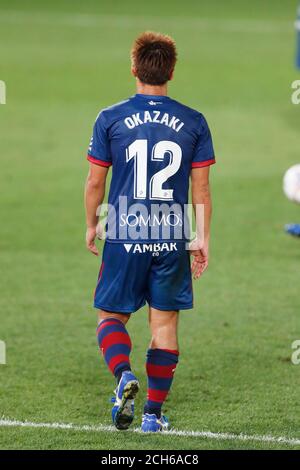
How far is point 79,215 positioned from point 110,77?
9.82 m

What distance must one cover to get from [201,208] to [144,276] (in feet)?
1.52

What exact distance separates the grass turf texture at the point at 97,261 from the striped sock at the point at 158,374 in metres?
Answer: 0.21

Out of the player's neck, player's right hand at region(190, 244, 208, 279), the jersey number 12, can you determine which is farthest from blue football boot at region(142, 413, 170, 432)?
the player's neck

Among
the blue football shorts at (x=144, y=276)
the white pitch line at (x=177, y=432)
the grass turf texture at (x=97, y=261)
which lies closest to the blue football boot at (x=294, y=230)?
the grass turf texture at (x=97, y=261)

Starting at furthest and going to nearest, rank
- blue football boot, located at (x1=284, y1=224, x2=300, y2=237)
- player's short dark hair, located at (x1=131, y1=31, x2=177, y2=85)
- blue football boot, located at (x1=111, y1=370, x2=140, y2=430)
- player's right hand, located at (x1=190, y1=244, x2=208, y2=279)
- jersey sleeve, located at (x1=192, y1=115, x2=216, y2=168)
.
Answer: blue football boot, located at (x1=284, y1=224, x2=300, y2=237) → player's right hand, located at (x1=190, y1=244, x2=208, y2=279) → jersey sleeve, located at (x1=192, y1=115, x2=216, y2=168) → player's short dark hair, located at (x1=131, y1=31, x2=177, y2=85) → blue football boot, located at (x1=111, y1=370, x2=140, y2=430)

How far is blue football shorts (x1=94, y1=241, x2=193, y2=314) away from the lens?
6.08m

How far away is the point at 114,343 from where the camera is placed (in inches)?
240

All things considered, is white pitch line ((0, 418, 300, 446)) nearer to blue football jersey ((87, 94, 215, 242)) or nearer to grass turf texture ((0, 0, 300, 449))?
grass turf texture ((0, 0, 300, 449))

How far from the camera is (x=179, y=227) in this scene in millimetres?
6129

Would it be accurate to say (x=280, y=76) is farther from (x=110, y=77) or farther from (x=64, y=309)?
(x=64, y=309)

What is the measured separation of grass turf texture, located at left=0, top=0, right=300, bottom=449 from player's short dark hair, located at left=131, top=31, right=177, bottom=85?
1.85m

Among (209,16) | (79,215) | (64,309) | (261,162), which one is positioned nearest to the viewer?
(64,309)

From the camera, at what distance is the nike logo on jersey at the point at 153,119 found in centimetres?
598

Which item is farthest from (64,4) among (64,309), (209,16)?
(64,309)
